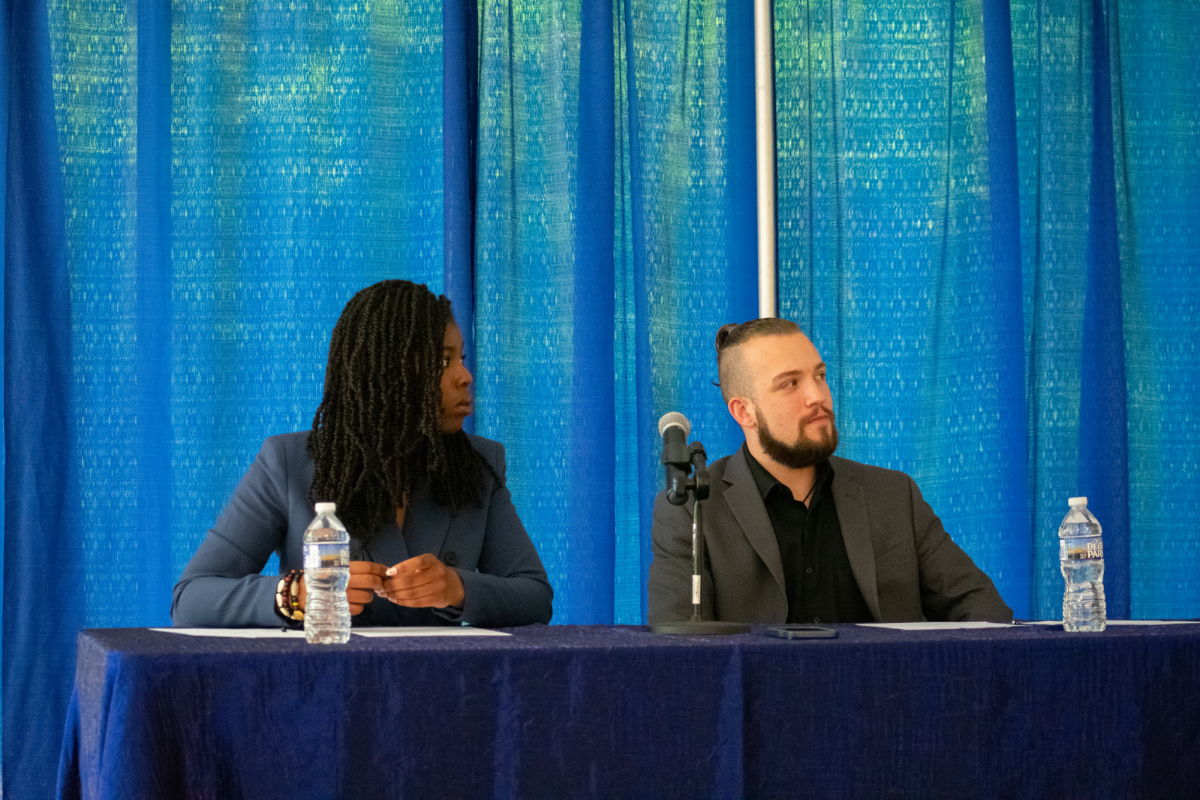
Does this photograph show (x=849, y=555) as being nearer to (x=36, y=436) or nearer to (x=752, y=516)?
(x=752, y=516)

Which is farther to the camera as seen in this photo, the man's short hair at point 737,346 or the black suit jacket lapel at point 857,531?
the man's short hair at point 737,346

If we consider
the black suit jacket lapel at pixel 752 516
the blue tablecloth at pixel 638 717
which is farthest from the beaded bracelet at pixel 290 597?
the black suit jacket lapel at pixel 752 516

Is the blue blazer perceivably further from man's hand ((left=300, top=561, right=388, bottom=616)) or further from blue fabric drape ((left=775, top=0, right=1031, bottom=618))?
blue fabric drape ((left=775, top=0, right=1031, bottom=618))

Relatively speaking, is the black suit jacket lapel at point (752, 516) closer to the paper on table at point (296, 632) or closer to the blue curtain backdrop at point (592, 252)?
the paper on table at point (296, 632)

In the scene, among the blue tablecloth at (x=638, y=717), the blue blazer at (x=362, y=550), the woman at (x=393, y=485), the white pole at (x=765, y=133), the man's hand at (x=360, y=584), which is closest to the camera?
the blue tablecloth at (x=638, y=717)

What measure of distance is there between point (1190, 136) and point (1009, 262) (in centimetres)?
82

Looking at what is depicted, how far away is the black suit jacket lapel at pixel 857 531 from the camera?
222 cm

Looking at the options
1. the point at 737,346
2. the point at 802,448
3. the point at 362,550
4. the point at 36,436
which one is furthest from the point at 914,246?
the point at 36,436

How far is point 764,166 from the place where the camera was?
133 inches

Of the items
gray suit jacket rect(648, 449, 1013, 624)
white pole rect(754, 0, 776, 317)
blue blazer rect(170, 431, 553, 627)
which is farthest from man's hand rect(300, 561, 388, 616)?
white pole rect(754, 0, 776, 317)

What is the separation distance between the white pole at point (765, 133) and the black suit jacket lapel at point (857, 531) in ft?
3.51

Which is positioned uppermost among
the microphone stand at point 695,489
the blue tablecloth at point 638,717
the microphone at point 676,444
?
the microphone at point 676,444

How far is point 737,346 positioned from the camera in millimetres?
2484

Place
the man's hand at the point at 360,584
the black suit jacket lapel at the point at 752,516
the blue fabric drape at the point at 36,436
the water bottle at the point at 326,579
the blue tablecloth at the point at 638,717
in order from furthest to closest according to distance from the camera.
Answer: the blue fabric drape at the point at 36,436, the black suit jacket lapel at the point at 752,516, the man's hand at the point at 360,584, the water bottle at the point at 326,579, the blue tablecloth at the point at 638,717
